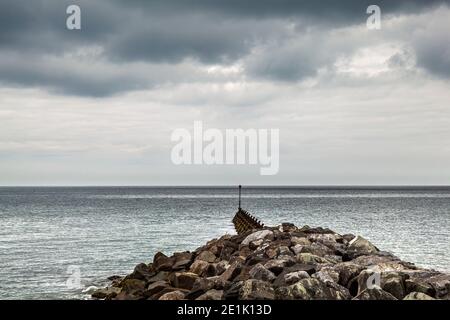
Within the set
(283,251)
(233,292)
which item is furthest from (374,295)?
(283,251)

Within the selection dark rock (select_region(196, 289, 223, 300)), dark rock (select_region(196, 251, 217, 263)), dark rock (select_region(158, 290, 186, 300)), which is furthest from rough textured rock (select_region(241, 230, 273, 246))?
dark rock (select_region(196, 289, 223, 300))

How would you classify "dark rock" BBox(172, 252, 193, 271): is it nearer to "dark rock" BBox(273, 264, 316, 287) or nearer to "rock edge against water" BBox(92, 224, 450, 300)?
"rock edge against water" BBox(92, 224, 450, 300)

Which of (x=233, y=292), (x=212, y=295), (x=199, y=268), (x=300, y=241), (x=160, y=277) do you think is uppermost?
(x=300, y=241)

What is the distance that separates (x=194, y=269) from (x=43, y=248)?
78.8ft

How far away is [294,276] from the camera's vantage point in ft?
41.6

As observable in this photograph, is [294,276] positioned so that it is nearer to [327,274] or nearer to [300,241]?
[327,274]

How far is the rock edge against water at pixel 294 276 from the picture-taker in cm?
1168

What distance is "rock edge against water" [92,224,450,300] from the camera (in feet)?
38.3

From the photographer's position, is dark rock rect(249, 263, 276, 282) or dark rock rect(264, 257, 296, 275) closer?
dark rock rect(249, 263, 276, 282)

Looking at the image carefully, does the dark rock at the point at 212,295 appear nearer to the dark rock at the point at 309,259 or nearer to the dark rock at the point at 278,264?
the dark rock at the point at 278,264

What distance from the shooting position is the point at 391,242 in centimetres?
4194
